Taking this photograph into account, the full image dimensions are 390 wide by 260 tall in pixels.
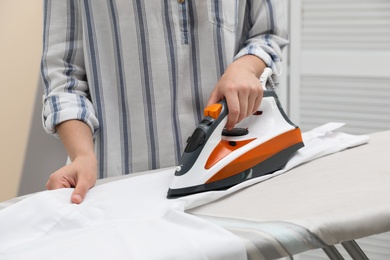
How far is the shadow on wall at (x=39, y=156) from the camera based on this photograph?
1.79 m

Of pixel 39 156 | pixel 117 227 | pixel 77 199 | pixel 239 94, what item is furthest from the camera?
pixel 39 156

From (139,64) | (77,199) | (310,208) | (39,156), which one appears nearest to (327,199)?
(310,208)

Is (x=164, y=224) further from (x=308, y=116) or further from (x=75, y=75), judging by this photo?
(x=308, y=116)

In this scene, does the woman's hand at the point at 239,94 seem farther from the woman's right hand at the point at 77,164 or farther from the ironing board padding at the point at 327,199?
the woman's right hand at the point at 77,164

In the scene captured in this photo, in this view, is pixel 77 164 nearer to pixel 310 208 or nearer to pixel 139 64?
pixel 139 64

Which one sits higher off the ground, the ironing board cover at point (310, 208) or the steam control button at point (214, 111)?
the steam control button at point (214, 111)

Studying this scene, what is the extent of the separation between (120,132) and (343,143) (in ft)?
1.42

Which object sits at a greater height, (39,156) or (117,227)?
(117,227)

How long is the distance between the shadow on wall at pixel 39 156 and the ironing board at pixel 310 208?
79cm

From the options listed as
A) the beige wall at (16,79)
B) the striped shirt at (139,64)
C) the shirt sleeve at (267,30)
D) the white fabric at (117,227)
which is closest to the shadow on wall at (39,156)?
the beige wall at (16,79)

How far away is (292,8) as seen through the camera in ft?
7.17

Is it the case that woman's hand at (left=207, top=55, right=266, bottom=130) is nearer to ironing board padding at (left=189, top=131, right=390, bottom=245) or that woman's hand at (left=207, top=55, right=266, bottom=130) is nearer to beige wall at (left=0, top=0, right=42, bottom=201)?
ironing board padding at (left=189, top=131, right=390, bottom=245)

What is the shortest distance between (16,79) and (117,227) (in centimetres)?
116

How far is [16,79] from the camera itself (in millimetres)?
1811
